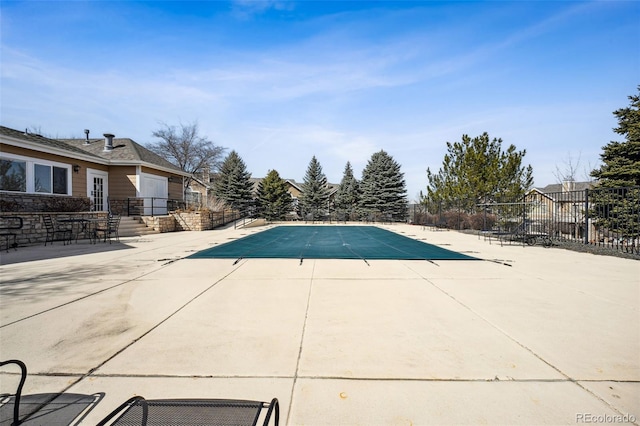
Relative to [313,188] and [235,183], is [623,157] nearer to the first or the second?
[313,188]

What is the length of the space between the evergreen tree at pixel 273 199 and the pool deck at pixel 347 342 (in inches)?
1021

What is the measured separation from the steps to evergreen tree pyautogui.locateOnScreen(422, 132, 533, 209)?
16.6 m

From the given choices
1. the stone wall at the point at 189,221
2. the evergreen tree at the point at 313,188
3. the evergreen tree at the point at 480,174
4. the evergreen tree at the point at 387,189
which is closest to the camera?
the evergreen tree at the point at 480,174

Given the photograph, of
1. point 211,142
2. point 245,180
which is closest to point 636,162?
point 245,180

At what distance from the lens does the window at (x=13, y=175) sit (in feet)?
38.1

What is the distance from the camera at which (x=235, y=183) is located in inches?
1256

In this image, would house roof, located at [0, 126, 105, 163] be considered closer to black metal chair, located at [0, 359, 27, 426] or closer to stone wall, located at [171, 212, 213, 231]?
stone wall, located at [171, 212, 213, 231]

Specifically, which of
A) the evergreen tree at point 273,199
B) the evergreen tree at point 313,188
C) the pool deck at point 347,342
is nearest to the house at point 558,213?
the pool deck at point 347,342

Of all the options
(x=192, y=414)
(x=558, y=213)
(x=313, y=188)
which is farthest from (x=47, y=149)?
(x=558, y=213)

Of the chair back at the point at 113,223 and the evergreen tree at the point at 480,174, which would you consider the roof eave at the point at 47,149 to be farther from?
the evergreen tree at the point at 480,174

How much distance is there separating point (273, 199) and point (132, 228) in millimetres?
18273

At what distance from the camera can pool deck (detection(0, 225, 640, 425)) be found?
2.05 metres

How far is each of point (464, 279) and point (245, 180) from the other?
29931 mm

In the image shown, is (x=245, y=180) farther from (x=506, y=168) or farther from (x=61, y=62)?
(x=506, y=168)
